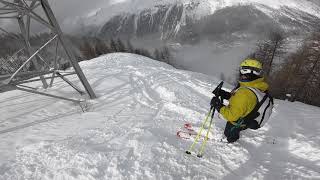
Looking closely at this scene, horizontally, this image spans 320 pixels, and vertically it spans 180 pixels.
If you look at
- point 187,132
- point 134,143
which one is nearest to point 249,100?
point 187,132

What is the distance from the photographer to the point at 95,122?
872 centimetres

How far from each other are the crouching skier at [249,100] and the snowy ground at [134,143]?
1.11 metres

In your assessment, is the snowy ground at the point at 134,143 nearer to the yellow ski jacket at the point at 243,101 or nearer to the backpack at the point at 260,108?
the backpack at the point at 260,108

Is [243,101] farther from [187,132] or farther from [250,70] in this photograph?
[187,132]

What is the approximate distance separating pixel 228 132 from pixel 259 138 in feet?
4.31

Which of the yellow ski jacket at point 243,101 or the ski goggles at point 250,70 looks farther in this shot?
the ski goggles at point 250,70

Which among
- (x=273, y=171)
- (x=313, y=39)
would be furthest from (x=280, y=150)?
(x=313, y=39)

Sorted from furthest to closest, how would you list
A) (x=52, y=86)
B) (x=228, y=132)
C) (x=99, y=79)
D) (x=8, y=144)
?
(x=99, y=79), (x=52, y=86), (x=228, y=132), (x=8, y=144)

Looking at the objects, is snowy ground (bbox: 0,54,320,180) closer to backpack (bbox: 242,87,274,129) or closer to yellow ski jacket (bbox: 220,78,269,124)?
backpack (bbox: 242,87,274,129)

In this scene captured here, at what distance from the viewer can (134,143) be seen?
7.02 m

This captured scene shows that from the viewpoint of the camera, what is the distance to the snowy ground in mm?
5961

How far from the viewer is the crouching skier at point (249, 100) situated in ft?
20.9

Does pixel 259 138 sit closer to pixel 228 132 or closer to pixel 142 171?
pixel 228 132

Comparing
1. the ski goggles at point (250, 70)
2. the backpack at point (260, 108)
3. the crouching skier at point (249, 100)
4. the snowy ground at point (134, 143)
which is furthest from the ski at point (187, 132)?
the ski goggles at point (250, 70)
